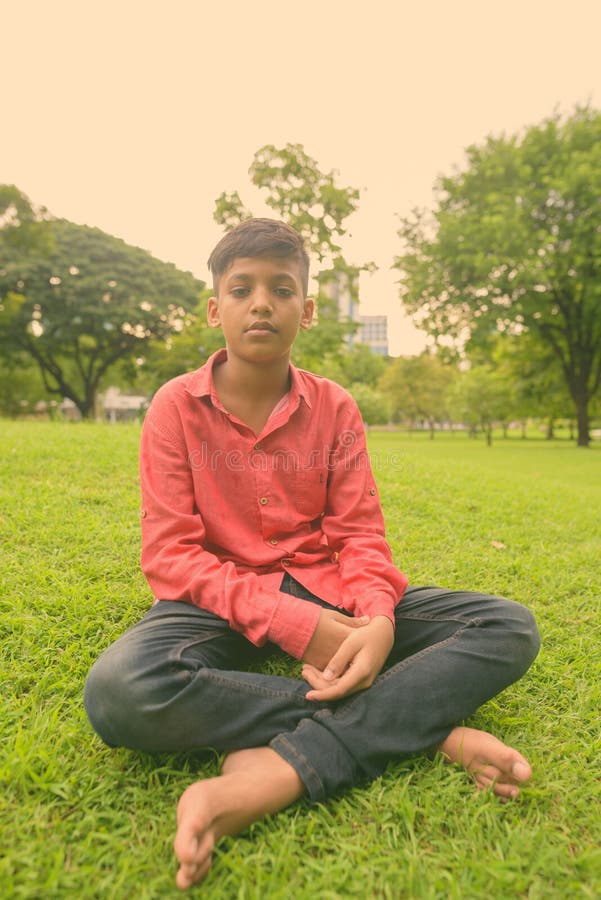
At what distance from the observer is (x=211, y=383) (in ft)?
7.23

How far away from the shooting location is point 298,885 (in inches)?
48.1

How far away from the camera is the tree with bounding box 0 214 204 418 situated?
2144cm

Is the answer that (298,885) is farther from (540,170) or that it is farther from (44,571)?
(540,170)

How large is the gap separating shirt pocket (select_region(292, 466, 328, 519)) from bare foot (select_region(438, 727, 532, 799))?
0.93 metres

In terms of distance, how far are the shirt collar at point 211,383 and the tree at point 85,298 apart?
820 inches

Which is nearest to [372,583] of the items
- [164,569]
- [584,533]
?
[164,569]

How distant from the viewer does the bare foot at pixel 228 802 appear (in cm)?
118

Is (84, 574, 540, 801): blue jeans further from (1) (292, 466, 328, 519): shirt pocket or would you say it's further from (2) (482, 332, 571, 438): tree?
(2) (482, 332, 571, 438): tree

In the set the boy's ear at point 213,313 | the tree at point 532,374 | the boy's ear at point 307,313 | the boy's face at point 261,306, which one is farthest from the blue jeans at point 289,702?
the tree at point 532,374

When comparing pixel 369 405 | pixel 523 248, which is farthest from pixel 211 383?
pixel 369 405

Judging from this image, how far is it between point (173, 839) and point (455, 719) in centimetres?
86

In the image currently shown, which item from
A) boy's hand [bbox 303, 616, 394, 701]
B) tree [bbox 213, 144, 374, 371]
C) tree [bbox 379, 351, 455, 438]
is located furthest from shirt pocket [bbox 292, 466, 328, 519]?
tree [bbox 379, 351, 455, 438]

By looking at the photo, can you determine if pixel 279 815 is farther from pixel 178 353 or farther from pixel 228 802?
pixel 178 353

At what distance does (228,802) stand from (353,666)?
0.48 meters
